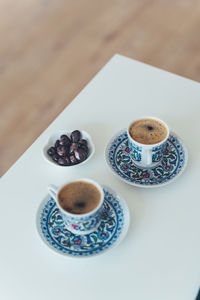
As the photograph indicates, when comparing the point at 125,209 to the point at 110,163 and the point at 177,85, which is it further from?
the point at 177,85

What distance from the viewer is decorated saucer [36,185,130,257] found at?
0.91 meters

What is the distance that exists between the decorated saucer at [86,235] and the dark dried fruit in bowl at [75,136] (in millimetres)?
176

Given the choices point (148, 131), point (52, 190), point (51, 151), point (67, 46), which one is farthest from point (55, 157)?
point (67, 46)

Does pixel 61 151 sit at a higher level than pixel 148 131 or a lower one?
lower

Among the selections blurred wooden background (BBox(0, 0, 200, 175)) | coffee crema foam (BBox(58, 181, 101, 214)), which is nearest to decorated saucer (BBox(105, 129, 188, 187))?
coffee crema foam (BBox(58, 181, 101, 214))

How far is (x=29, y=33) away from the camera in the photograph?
7.98ft

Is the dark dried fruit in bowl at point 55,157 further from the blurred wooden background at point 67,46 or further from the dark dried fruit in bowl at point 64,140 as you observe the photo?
the blurred wooden background at point 67,46

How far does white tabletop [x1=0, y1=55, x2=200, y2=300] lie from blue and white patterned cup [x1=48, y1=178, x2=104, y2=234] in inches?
2.5

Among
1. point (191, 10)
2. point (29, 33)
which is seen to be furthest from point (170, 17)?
point (29, 33)

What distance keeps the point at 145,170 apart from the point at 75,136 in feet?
0.66

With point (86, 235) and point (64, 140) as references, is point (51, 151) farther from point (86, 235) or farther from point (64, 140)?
point (86, 235)

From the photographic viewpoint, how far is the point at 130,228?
37.9 inches

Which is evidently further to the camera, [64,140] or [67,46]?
[67,46]

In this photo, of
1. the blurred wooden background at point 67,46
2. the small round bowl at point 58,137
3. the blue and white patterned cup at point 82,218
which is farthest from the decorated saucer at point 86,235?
the blurred wooden background at point 67,46
